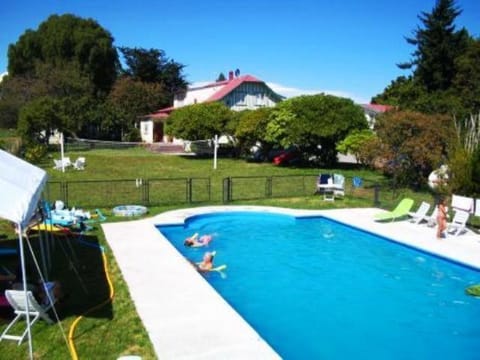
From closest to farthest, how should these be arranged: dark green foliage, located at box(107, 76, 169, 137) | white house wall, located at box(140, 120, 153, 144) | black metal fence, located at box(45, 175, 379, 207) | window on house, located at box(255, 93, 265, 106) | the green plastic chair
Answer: the green plastic chair, black metal fence, located at box(45, 175, 379, 207), window on house, located at box(255, 93, 265, 106), white house wall, located at box(140, 120, 153, 144), dark green foliage, located at box(107, 76, 169, 137)

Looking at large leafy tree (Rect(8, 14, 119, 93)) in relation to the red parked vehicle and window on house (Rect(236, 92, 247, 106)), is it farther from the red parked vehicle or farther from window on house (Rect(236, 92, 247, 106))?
the red parked vehicle

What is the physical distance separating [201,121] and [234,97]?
11.1 metres

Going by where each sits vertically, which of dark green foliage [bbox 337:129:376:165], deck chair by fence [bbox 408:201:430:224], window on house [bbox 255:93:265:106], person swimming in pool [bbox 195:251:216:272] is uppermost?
window on house [bbox 255:93:265:106]

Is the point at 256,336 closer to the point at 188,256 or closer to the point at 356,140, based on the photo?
the point at 188,256

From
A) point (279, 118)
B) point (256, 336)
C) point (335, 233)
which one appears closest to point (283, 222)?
point (335, 233)

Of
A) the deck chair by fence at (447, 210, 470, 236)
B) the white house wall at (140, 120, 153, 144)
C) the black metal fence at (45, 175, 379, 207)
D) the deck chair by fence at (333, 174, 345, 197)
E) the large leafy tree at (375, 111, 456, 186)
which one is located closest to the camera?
the deck chair by fence at (447, 210, 470, 236)

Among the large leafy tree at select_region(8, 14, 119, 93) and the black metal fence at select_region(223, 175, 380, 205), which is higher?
the large leafy tree at select_region(8, 14, 119, 93)

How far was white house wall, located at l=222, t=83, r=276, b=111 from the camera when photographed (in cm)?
4484

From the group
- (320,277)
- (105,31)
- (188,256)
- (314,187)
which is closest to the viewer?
(320,277)

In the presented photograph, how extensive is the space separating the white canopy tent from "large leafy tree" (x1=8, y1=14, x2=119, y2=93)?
54.7 meters

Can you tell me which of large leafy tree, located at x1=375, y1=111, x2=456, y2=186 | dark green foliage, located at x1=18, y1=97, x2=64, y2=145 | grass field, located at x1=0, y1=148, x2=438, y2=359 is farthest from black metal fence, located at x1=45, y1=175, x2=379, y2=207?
dark green foliage, located at x1=18, y1=97, x2=64, y2=145

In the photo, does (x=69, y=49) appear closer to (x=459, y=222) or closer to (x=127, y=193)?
(x=127, y=193)

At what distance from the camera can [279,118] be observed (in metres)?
30.4

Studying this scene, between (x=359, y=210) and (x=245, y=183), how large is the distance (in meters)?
7.42
